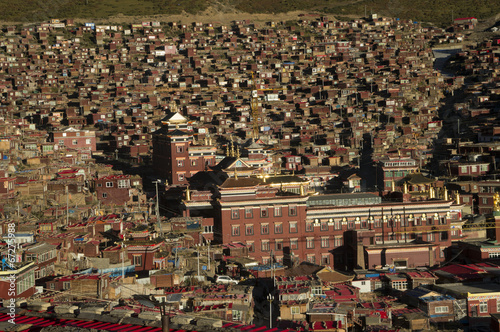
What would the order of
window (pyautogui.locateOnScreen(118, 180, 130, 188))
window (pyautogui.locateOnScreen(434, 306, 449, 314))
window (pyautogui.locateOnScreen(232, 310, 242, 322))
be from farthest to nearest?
1. window (pyautogui.locateOnScreen(118, 180, 130, 188))
2. window (pyautogui.locateOnScreen(434, 306, 449, 314))
3. window (pyautogui.locateOnScreen(232, 310, 242, 322))

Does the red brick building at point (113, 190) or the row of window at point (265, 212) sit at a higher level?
the red brick building at point (113, 190)

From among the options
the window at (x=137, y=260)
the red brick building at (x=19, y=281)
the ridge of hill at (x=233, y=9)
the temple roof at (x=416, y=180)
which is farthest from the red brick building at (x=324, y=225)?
the ridge of hill at (x=233, y=9)

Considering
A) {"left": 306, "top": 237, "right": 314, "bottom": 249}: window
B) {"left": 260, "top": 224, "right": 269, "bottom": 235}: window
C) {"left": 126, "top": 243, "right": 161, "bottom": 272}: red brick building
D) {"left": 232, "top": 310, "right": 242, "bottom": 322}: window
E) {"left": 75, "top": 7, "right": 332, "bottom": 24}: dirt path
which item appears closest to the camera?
{"left": 232, "top": 310, "right": 242, "bottom": 322}: window

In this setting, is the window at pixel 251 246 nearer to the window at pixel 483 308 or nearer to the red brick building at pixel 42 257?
the red brick building at pixel 42 257

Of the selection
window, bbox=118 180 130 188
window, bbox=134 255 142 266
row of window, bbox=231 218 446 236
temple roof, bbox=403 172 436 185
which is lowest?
window, bbox=134 255 142 266

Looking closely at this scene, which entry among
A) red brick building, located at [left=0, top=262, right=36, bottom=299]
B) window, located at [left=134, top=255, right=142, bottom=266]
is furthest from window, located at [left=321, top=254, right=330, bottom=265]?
red brick building, located at [left=0, top=262, right=36, bottom=299]

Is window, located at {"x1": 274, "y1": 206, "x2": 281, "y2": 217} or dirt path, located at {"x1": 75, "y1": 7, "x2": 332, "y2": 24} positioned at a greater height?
dirt path, located at {"x1": 75, "y1": 7, "x2": 332, "y2": 24}

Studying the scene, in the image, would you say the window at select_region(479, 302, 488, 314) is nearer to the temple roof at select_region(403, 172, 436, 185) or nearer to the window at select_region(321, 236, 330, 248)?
the window at select_region(321, 236, 330, 248)

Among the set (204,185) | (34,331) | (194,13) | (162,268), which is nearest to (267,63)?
(194,13)

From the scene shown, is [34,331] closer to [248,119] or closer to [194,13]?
[248,119]
